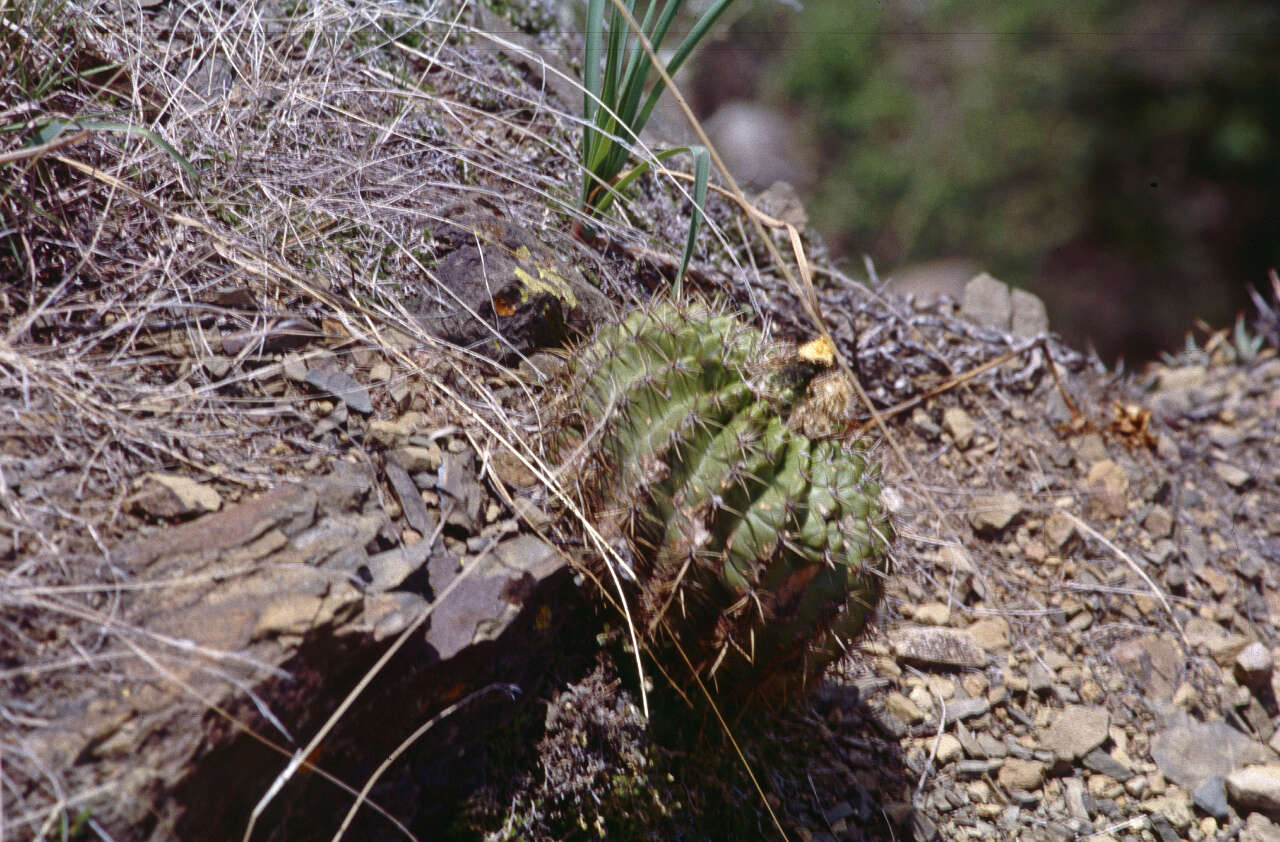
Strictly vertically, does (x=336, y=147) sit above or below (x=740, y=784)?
above

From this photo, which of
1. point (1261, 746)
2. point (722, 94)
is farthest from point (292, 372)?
point (722, 94)

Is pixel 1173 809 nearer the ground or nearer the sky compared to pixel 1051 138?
nearer the ground

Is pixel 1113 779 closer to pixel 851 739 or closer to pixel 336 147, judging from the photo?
pixel 851 739

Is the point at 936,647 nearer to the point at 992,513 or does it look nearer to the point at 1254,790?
the point at 992,513

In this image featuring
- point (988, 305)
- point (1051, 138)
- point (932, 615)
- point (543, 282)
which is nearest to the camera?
point (543, 282)

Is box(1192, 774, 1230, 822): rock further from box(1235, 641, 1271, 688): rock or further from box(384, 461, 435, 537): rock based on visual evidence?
box(384, 461, 435, 537): rock

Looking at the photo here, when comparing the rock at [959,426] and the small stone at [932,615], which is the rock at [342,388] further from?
the rock at [959,426]

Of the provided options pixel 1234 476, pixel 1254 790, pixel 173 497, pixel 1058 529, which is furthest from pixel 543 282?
pixel 1234 476

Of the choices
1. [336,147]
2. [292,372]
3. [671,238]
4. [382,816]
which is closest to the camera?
[382,816]
